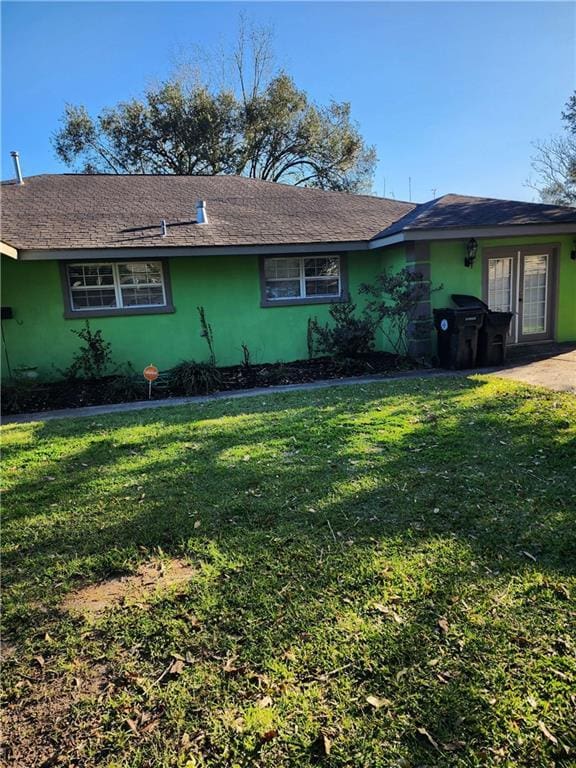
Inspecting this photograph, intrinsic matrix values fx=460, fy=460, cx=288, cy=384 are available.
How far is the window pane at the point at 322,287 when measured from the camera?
1033 centimetres

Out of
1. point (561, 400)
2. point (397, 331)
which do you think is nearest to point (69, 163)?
point (397, 331)

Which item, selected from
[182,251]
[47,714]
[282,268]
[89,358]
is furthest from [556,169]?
[47,714]

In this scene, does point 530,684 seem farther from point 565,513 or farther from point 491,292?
point 491,292

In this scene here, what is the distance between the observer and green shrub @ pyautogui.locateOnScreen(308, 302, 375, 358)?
30.7 ft

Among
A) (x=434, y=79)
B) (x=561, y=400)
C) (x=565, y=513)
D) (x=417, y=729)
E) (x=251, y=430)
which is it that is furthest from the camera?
(x=434, y=79)

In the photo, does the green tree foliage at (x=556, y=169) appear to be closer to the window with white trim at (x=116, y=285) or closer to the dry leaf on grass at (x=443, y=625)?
the window with white trim at (x=116, y=285)

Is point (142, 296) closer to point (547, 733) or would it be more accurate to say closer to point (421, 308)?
point (421, 308)

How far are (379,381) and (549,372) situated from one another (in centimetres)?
287

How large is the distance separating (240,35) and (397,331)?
813 inches

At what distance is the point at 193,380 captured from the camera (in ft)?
26.5

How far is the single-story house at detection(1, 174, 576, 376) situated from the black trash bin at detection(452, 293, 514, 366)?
3.56 feet

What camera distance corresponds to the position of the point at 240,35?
22500 millimetres

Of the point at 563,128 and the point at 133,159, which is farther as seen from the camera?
the point at 133,159

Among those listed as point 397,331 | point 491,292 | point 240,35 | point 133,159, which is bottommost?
point 397,331
